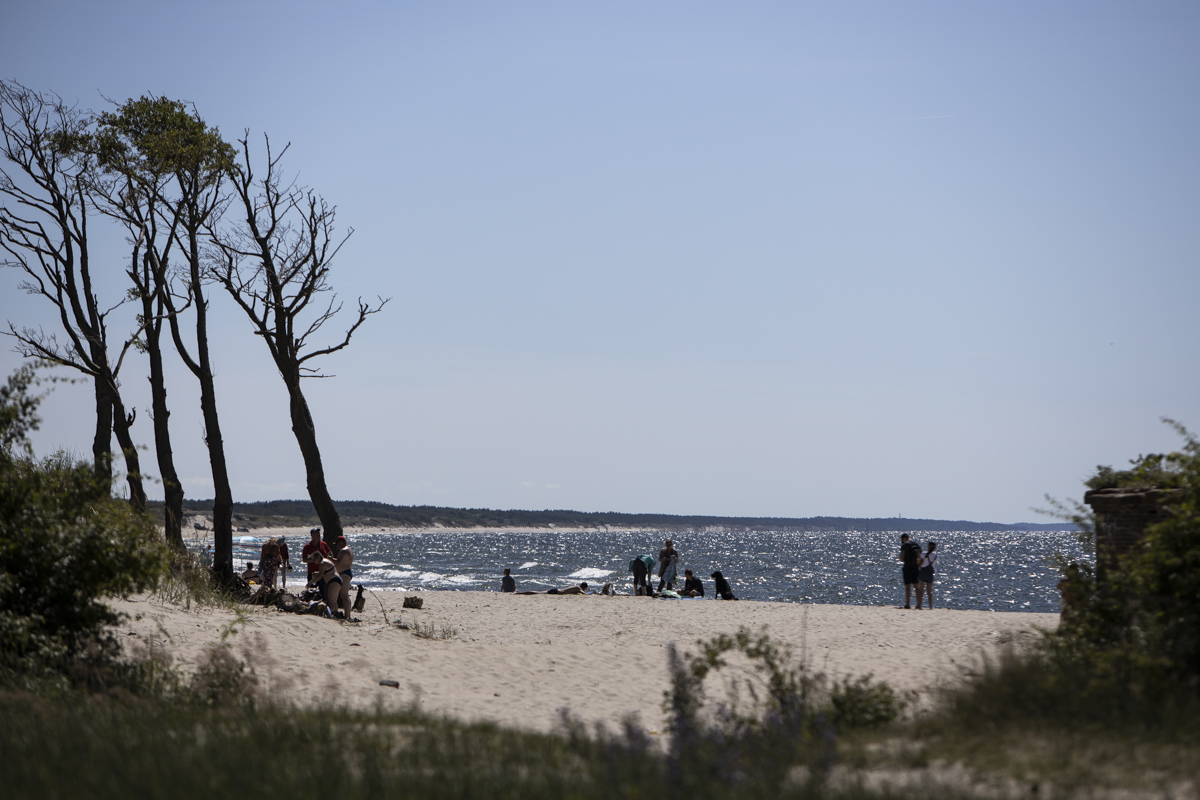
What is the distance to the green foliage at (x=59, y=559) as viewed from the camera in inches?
306

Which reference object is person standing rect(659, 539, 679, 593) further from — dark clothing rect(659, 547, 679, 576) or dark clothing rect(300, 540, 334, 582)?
dark clothing rect(300, 540, 334, 582)

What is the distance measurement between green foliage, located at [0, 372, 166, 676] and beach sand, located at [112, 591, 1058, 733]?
28.1 inches

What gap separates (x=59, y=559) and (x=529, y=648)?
251 inches

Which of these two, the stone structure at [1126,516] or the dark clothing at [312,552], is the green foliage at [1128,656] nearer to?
the stone structure at [1126,516]

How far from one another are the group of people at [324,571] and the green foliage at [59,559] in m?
5.59

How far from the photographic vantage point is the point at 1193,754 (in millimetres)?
4719

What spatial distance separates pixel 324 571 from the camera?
48.1ft

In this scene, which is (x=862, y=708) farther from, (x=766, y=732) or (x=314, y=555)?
(x=314, y=555)

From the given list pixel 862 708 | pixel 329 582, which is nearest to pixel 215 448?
pixel 329 582

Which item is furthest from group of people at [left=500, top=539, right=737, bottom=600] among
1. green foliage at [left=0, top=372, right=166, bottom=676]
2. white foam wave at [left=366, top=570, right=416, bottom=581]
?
white foam wave at [left=366, top=570, right=416, bottom=581]

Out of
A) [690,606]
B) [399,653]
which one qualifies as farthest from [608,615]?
[399,653]

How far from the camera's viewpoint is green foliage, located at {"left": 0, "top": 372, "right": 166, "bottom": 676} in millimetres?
7773

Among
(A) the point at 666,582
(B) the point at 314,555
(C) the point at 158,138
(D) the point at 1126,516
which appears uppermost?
(C) the point at 158,138

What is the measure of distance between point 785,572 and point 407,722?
2453 inches
